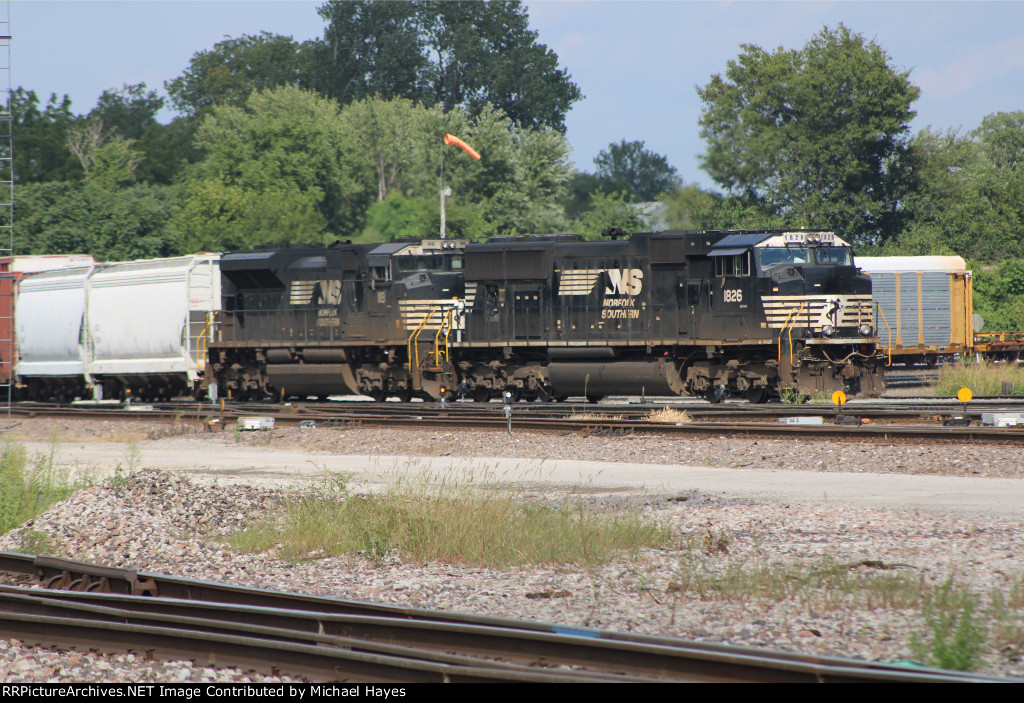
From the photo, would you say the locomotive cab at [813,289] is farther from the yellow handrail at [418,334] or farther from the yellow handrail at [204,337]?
the yellow handrail at [204,337]

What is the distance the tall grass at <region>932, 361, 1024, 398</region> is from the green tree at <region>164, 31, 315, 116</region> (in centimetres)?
7829

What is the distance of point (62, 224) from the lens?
158ft

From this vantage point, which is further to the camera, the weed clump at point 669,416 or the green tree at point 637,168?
the green tree at point 637,168

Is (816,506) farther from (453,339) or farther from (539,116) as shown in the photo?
(539,116)

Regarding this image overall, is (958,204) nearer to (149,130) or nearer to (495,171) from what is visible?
(495,171)

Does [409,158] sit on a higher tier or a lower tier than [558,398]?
higher

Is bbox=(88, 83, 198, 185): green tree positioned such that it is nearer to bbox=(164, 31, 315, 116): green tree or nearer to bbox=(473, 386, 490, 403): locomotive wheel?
bbox=(164, 31, 315, 116): green tree

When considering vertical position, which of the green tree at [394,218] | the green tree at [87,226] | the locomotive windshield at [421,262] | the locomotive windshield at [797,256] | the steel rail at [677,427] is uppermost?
the green tree at [394,218]

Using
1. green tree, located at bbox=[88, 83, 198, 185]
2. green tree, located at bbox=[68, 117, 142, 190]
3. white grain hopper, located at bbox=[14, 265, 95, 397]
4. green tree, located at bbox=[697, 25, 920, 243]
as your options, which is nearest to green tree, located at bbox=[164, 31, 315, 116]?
green tree, located at bbox=[88, 83, 198, 185]

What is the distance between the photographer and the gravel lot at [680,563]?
20.2 feet

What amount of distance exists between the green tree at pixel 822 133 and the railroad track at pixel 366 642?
48095 mm

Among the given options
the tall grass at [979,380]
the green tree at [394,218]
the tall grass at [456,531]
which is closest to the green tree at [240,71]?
the green tree at [394,218]
